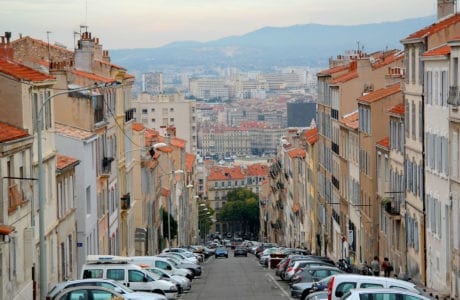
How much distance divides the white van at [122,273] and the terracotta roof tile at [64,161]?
4909 mm

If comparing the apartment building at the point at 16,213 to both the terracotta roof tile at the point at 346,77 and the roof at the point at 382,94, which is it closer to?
the roof at the point at 382,94

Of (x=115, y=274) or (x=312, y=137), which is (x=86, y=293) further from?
(x=312, y=137)

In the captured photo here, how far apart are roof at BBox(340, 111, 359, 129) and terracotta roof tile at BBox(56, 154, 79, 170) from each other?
2682cm

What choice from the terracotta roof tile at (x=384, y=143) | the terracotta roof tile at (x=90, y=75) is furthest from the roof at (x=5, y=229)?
the terracotta roof tile at (x=384, y=143)

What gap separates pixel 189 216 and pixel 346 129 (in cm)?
7141

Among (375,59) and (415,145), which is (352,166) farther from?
(415,145)

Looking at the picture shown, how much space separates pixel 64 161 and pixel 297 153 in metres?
71.5

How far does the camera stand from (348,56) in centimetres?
10412

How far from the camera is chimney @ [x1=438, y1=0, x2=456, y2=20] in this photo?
5812 centimetres

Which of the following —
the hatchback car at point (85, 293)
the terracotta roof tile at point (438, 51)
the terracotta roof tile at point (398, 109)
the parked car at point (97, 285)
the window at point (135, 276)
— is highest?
the terracotta roof tile at point (438, 51)

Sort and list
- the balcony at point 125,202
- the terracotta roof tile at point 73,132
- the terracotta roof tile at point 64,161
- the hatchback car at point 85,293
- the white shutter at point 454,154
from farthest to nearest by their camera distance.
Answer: the balcony at point 125,202 → the terracotta roof tile at point 73,132 → the terracotta roof tile at point 64,161 → the white shutter at point 454,154 → the hatchback car at point 85,293

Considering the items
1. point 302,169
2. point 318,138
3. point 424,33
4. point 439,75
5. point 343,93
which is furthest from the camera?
point 302,169

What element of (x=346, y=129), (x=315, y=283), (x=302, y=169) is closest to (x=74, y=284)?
(x=315, y=283)

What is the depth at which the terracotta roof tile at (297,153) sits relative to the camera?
384ft
